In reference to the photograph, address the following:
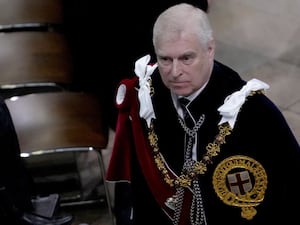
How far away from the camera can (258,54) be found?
588 centimetres

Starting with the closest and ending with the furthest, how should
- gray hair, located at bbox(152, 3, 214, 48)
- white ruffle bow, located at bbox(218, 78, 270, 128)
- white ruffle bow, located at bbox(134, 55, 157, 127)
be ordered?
gray hair, located at bbox(152, 3, 214, 48)
white ruffle bow, located at bbox(218, 78, 270, 128)
white ruffle bow, located at bbox(134, 55, 157, 127)

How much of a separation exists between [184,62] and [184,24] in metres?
0.12

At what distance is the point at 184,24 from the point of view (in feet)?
8.66

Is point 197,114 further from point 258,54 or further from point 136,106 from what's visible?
point 258,54

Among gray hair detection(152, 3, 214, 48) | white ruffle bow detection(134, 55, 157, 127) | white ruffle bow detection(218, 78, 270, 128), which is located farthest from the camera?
white ruffle bow detection(134, 55, 157, 127)

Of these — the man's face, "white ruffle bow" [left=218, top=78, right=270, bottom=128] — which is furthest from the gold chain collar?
the man's face

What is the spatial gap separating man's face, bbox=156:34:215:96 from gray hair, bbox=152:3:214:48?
0.6 inches

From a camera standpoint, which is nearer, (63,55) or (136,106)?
(136,106)

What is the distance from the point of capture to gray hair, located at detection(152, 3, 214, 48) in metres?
2.64

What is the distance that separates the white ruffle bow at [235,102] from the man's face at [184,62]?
0.12 meters

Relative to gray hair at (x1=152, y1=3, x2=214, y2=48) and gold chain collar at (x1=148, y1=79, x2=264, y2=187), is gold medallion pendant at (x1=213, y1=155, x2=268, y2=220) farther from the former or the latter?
gray hair at (x1=152, y1=3, x2=214, y2=48)

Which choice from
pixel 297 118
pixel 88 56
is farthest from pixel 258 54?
pixel 88 56

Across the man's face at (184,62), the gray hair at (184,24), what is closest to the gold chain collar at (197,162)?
the man's face at (184,62)

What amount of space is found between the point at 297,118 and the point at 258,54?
0.92 meters
